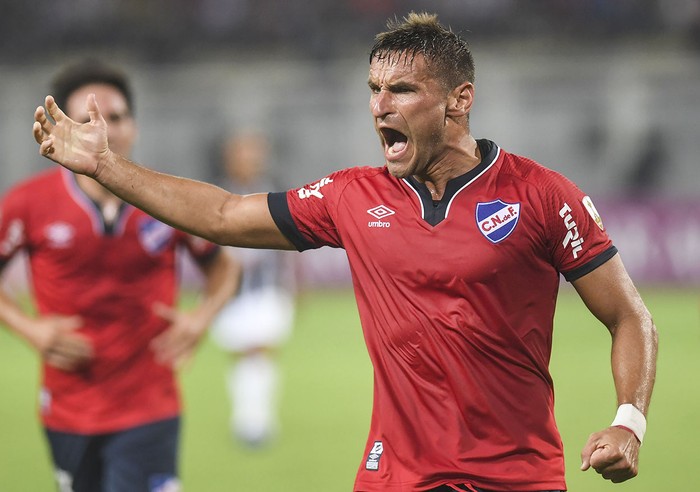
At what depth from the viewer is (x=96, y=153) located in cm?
387

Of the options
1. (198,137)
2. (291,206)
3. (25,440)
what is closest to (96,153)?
(291,206)

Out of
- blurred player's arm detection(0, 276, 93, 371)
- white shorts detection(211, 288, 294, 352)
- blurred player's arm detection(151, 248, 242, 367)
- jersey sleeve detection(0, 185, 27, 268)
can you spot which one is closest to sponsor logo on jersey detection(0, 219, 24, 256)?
jersey sleeve detection(0, 185, 27, 268)

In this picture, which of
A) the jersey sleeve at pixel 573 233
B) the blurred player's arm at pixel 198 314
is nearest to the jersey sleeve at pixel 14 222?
the blurred player's arm at pixel 198 314

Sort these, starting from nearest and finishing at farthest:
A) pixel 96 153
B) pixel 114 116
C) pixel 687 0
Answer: pixel 96 153
pixel 114 116
pixel 687 0

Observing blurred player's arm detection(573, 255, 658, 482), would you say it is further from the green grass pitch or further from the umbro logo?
the green grass pitch

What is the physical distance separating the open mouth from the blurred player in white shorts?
223 inches

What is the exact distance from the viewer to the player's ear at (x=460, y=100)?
3.81 metres

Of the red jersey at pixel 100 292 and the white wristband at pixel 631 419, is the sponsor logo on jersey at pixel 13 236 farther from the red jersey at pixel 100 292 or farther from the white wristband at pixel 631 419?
the white wristband at pixel 631 419

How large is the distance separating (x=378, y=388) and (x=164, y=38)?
74.9 feet

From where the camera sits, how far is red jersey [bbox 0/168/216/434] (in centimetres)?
522

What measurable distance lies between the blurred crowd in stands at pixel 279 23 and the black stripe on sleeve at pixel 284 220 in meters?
21.3

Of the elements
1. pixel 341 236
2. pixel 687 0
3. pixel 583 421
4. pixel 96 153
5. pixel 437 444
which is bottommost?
pixel 583 421

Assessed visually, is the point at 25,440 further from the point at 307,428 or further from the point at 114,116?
the point at 114,116

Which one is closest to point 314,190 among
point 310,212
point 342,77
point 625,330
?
point 310,212
